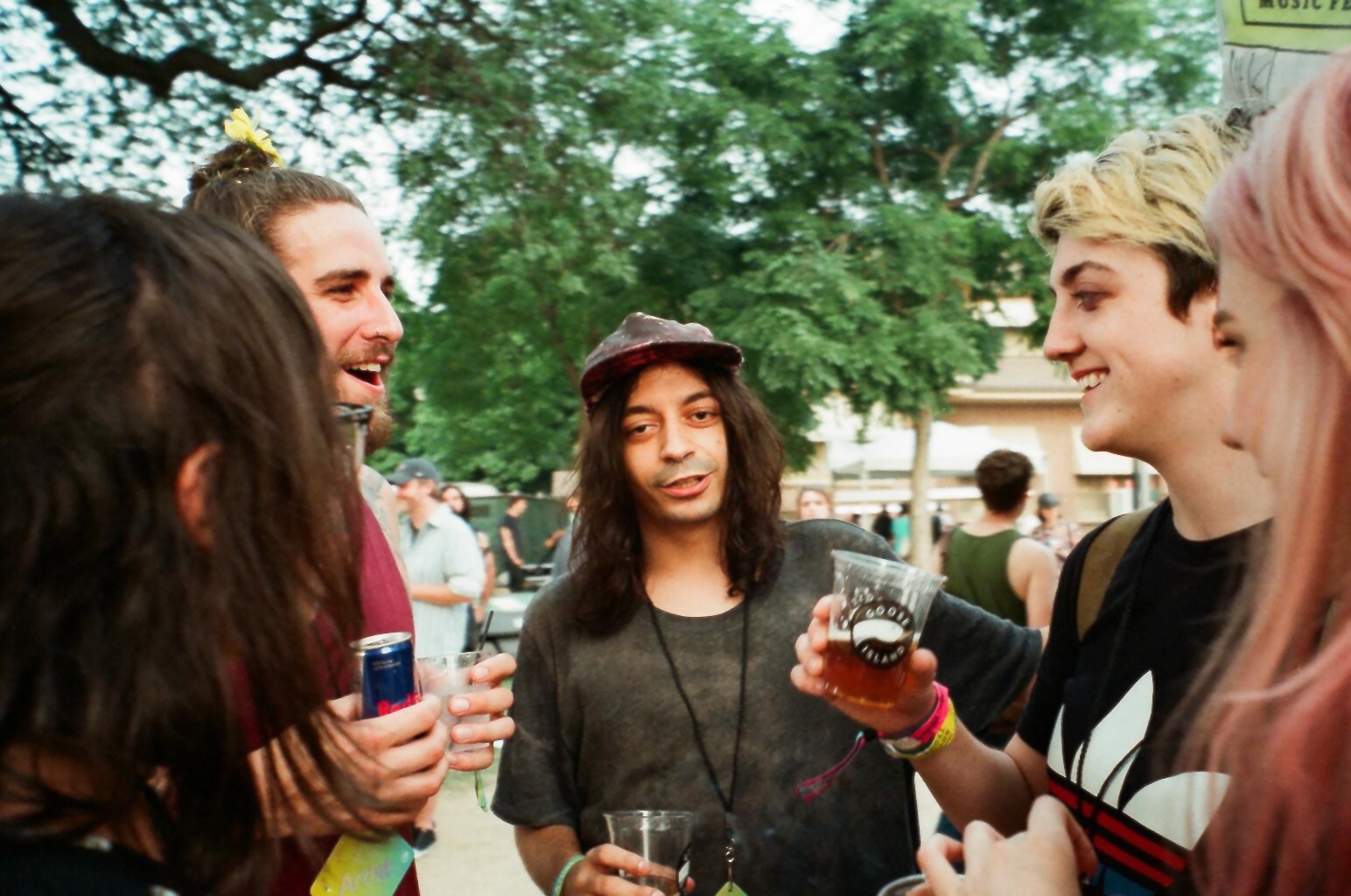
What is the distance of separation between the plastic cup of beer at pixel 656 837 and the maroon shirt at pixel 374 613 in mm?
389

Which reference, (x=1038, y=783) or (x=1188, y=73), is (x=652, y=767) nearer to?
(x=1038, y=783)

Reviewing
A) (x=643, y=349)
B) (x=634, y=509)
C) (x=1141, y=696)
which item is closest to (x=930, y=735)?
(x=1141, y=696)

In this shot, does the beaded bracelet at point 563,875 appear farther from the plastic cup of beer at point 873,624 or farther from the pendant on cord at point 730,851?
the plastic cup of beer at point 873,624

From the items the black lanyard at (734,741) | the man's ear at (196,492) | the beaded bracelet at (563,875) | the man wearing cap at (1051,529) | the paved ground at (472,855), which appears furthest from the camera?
the man wearing cap at (1051,529)

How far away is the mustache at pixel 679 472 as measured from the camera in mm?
2799

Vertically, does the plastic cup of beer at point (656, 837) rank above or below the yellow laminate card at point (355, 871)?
below

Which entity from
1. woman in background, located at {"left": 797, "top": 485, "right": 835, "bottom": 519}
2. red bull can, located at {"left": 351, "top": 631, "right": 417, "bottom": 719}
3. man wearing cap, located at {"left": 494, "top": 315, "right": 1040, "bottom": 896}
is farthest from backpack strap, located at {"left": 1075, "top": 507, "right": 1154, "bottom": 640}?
woman in background, located at {"left": 797, "top": 485, "right": 835, "bottom": 519}

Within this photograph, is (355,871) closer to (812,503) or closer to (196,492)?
(196,492)

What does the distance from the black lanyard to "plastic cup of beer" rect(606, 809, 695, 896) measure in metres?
0.31

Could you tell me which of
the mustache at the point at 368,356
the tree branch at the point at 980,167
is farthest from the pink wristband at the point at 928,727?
the tree branch at the point at 980,167

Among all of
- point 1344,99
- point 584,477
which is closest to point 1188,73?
point 584,477

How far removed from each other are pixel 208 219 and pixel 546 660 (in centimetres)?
160

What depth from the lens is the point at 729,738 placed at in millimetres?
2564

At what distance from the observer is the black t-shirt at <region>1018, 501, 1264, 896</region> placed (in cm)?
173
